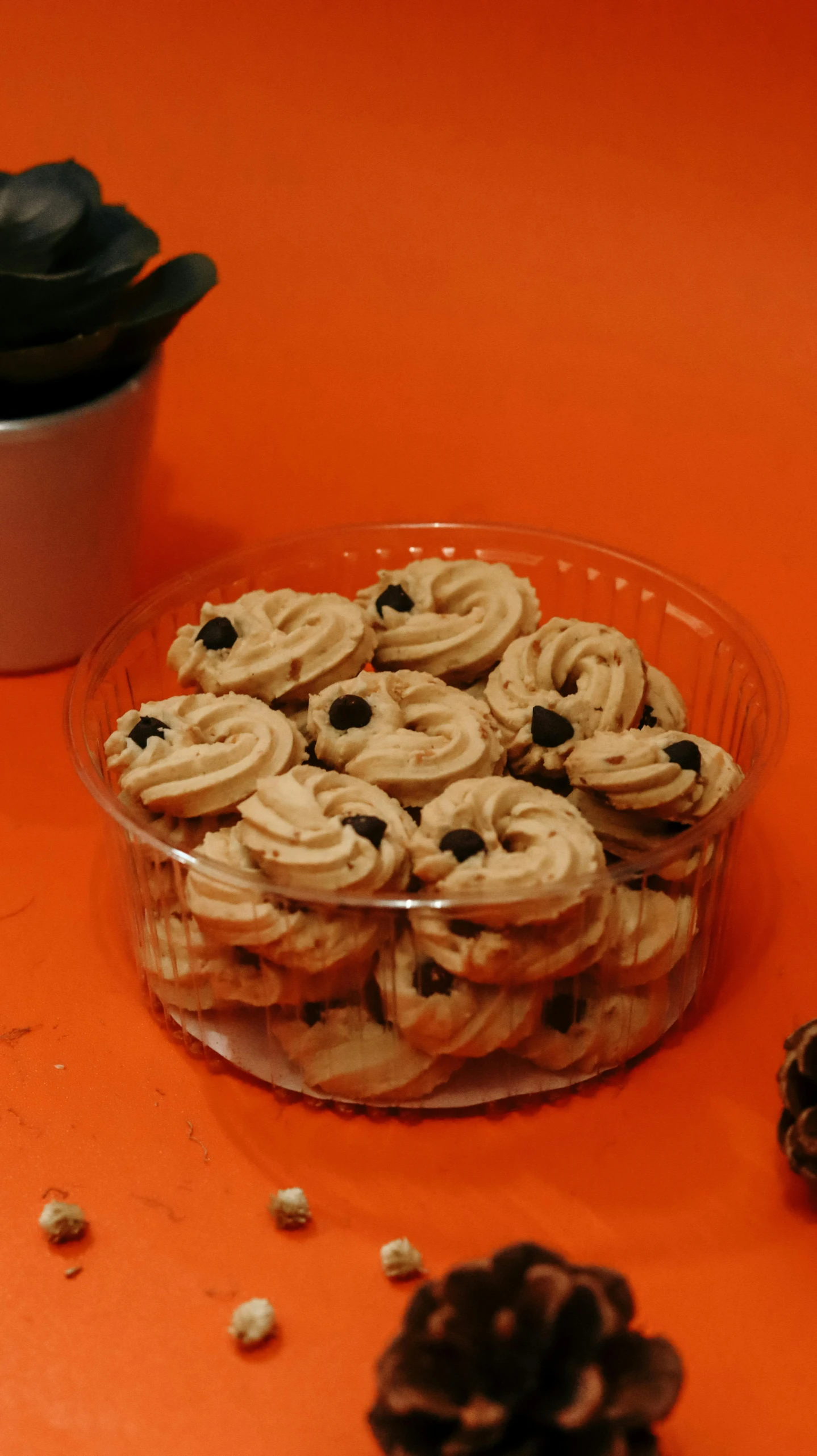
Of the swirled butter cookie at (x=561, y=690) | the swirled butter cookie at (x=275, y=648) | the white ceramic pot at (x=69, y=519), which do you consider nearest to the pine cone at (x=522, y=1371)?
the swirled butter cookie at (x=561, y=690)

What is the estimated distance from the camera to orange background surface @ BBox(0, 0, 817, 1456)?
53.0 inches

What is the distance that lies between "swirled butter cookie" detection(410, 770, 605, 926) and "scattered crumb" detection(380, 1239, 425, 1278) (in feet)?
0.96

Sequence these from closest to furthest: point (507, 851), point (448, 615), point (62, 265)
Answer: point (507, 851), point (448, 615), point (62, 265)

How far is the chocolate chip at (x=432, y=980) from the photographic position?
140 cm

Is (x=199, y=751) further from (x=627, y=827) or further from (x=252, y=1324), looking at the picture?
(x=252, y=1324)

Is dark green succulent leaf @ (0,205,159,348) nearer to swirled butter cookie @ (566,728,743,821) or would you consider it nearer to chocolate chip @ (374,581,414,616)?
chocolate chip @ (374,581,414,616)

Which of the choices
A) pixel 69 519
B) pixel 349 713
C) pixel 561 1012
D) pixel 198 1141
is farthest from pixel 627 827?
pixel 69 519

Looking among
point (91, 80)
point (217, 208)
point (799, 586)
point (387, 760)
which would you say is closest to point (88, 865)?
point (387, 760)

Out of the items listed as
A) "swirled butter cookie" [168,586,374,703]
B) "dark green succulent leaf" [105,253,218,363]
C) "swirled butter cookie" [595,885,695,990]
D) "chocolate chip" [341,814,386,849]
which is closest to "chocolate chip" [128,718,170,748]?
"swirled butter cookie" [168,586,374,703]

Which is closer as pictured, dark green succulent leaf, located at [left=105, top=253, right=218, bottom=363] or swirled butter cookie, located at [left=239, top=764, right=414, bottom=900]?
swirled butter cookie, located at [left=239, top=764, right=414, bottom=900]

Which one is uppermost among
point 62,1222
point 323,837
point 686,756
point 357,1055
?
point 686,756

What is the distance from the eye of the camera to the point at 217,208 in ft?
9.11

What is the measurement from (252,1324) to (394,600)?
0.78 m

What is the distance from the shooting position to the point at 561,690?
168 cm
